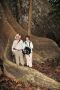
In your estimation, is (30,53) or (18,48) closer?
(18,48)

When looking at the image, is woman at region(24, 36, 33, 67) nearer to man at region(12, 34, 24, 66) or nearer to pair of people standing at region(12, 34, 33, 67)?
pair of people standing at region(12, 34, 33, 67)

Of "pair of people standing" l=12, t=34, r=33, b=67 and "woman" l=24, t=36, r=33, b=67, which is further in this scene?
"woman" l=24, t=36, r=33, b=67

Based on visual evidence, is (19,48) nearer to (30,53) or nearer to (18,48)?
(18,48)

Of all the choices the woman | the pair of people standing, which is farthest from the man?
the woman

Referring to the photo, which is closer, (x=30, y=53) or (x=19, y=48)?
(x=19, y=48)

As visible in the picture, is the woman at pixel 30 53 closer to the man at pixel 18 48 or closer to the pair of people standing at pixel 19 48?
the pair of people standing at pixel 19 48

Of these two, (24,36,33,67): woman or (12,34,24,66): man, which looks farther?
(24,36,33,67): woman

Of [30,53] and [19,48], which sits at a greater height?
[19,48]

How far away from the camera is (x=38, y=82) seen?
14.6 metres

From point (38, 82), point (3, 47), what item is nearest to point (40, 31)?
point (3, 47)

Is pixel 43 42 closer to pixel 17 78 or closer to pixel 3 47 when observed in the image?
pixel 3 47

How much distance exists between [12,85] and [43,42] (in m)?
5.66

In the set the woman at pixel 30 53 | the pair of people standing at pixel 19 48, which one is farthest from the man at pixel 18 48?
the woman at pixel 30 53

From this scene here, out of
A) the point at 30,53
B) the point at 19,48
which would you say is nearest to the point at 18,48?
the point at 19,48
